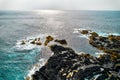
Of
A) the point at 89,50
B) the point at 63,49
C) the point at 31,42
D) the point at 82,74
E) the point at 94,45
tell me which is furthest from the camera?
the point at 31,42

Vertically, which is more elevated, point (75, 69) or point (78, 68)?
point (78, 68)

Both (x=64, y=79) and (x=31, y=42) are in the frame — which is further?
(x=31, y=42)

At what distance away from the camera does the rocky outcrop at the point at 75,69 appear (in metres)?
32.1

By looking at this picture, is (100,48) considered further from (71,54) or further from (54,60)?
(54,60)

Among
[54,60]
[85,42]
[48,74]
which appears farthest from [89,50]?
[48,74]

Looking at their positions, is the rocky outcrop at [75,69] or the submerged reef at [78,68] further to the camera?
the submerged reef at [78,68]

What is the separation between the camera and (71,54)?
43.8 metres

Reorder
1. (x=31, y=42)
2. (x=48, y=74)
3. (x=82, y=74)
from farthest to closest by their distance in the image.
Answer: (x=31, y=42) < (x=48, y=74) < (x=82, y=74)

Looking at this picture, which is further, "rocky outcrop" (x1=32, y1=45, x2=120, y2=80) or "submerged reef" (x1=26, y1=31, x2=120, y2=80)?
"submerged reef" (x1=26, y1=31, x2=120, y2=80)

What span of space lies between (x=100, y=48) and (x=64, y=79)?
24.9 m

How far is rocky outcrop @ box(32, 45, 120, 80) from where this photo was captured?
32125 millimetres

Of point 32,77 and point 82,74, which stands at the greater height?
point 82,74

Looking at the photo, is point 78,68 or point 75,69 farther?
point 75,69

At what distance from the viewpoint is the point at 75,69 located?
117 feet
